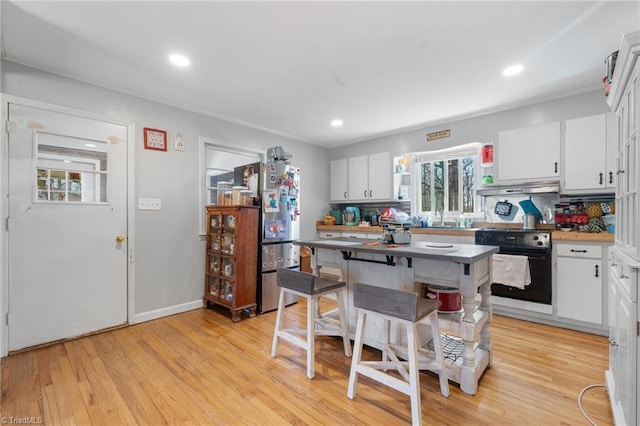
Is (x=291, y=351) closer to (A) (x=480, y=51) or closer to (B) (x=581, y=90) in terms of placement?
(A) (x=480, y=51)

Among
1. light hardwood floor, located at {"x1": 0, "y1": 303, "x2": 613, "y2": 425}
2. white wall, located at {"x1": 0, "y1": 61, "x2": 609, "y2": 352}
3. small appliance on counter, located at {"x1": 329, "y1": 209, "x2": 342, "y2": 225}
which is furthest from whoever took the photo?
small appliance on counter, located at {"x1": 329, "y1": 209, "x2": 342, "y2": 225}

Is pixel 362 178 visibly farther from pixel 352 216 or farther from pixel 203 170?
pixel 203 170

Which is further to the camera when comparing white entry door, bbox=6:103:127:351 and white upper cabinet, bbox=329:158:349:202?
white upper cabinet, bbox=329:158:349:202

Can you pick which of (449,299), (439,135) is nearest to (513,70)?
(439,135)

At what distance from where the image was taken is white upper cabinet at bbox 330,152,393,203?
468 centimetres

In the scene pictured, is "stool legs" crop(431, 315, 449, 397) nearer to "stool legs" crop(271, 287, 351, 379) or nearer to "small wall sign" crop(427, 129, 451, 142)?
"stool legs" crop(271, 287, 351, 379)

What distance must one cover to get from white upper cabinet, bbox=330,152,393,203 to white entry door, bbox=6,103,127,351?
334 cm

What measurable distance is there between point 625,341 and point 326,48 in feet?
8.36

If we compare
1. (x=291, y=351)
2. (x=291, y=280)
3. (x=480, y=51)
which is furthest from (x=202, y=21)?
(x=291, y=351)

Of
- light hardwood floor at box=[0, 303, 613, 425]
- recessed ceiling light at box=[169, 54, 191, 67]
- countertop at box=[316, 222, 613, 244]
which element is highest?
recessed ceiling light at box=[169, 54, 191, 67]

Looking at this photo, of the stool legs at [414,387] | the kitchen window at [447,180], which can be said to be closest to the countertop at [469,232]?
the kitchen window at [447,180]

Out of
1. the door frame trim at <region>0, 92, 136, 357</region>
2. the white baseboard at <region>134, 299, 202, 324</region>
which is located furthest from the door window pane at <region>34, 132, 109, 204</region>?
the white baseboard at <region>134, 299, 202, 324</region>

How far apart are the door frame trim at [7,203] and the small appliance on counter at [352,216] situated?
3271mm

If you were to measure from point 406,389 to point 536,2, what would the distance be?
2.43m
